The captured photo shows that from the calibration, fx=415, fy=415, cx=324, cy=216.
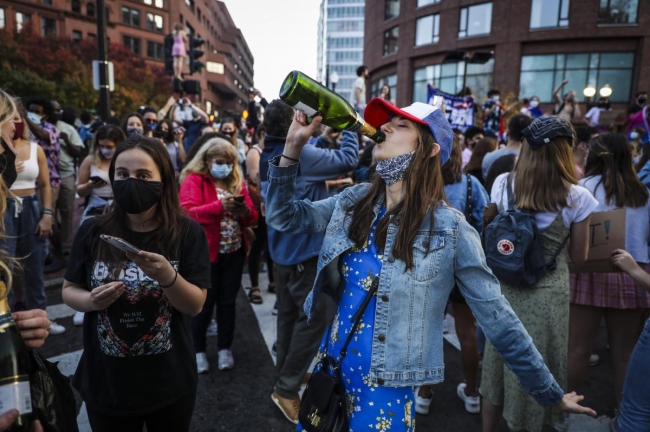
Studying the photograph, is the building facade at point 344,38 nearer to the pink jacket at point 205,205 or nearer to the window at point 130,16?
the window at point 130,16

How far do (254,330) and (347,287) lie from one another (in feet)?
10.0

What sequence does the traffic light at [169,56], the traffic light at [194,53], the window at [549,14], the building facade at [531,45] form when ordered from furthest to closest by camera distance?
the window at [549,14] → the building facade at [531,45] → the traffic light at [194,53] → the traffic light at [169,56]

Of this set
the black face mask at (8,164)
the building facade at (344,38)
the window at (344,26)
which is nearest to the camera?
the black face mask at (8,164)

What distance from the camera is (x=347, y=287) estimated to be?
1.89 m

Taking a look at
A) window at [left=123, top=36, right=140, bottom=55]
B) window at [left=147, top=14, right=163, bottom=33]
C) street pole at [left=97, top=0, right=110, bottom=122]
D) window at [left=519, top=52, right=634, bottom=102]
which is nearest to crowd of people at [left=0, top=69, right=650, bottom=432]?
street pole at [left=97, top=0, right=110, bottom=122]

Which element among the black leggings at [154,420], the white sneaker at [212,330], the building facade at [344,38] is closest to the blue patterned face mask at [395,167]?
the black leggings at [154,420]

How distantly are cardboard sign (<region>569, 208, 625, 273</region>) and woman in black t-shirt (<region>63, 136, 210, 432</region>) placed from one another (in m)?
2.43

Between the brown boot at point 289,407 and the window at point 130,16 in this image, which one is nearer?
the brown boot at point 289,407

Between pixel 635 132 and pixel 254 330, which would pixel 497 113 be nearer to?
pixel 635 132

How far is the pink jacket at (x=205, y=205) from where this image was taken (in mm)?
3627

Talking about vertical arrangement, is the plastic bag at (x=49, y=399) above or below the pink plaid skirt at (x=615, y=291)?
above

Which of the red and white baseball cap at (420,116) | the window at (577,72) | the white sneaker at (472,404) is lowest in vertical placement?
the white sneaker at (472,404)

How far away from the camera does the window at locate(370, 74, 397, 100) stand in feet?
120

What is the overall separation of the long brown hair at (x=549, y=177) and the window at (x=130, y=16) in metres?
60.9
